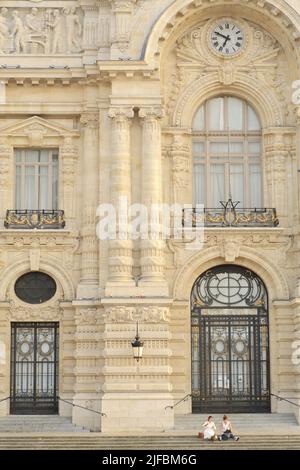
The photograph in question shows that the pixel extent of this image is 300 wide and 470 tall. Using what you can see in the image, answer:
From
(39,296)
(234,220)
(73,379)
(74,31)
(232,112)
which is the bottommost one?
(73,379)

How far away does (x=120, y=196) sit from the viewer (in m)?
35.7

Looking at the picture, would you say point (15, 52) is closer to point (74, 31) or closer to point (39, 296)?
point (74, 31)

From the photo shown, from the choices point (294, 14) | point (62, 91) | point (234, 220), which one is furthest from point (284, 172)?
point (62, 91)

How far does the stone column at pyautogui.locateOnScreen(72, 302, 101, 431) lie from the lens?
115 ft

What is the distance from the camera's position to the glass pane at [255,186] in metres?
37.5

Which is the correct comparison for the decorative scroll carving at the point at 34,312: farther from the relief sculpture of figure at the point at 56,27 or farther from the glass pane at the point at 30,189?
the relief sculpture of figure at the point at 56,27

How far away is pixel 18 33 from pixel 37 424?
1361cm

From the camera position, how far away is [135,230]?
35.8 meters

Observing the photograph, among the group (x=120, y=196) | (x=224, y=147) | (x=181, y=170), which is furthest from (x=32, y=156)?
(x=224, y=147)

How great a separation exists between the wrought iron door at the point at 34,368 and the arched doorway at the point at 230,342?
4829 mm

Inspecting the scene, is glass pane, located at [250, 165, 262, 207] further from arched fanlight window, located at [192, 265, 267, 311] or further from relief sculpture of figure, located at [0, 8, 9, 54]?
relief sculpture of figure, located at [0, 8, 9, 54]

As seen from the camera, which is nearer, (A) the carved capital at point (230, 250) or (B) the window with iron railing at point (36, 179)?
(A) the carved capital at point (230, 250)

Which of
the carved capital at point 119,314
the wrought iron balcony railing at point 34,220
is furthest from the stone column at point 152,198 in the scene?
the wrought iron balcony railing at point 34,220

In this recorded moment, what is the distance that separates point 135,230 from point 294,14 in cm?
921
